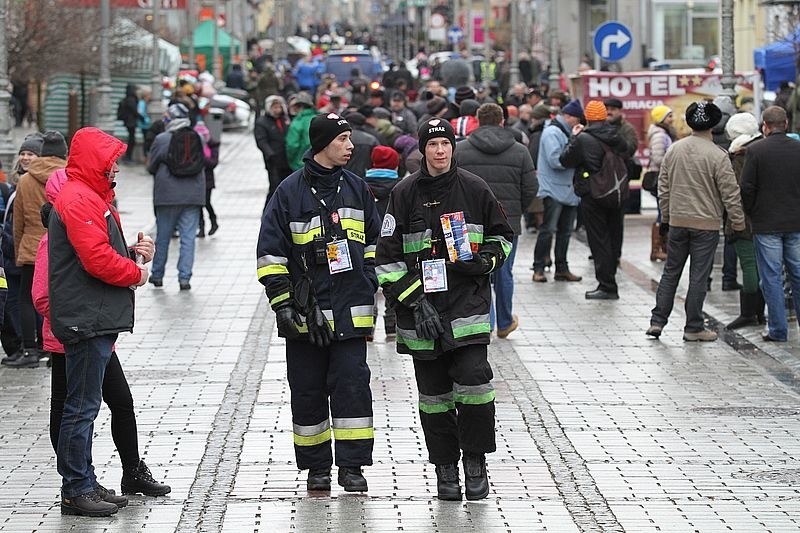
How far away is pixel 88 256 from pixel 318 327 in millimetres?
1152

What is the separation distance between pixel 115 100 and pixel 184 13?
3160 centimetres

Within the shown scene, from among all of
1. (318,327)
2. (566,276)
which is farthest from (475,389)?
(566,276)

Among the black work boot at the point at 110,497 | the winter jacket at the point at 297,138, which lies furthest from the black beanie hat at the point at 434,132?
the winter jacket at the point at 297,138

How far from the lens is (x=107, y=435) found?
33.0 ft

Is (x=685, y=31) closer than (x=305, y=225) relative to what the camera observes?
No

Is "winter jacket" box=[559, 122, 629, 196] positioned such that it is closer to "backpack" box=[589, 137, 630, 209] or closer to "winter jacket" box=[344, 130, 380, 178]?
"backpack" box=[589, 137, 630, 209]

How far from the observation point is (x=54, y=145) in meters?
11.2

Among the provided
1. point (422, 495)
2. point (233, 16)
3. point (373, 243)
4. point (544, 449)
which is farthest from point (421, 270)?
point (233, 16)

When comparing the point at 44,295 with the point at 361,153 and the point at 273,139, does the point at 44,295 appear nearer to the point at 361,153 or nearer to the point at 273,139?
the point at 361,153

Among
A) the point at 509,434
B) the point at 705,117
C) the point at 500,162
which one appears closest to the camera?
the point at 509,434

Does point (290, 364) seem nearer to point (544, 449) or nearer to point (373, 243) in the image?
point (373, 243)

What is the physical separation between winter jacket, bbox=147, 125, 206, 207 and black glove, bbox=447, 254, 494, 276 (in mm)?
9348

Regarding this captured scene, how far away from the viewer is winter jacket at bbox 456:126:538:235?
13.4 meters

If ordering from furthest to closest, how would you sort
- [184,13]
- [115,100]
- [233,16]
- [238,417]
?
[233,16]
[184,13]
[115,100]
[238,417]
